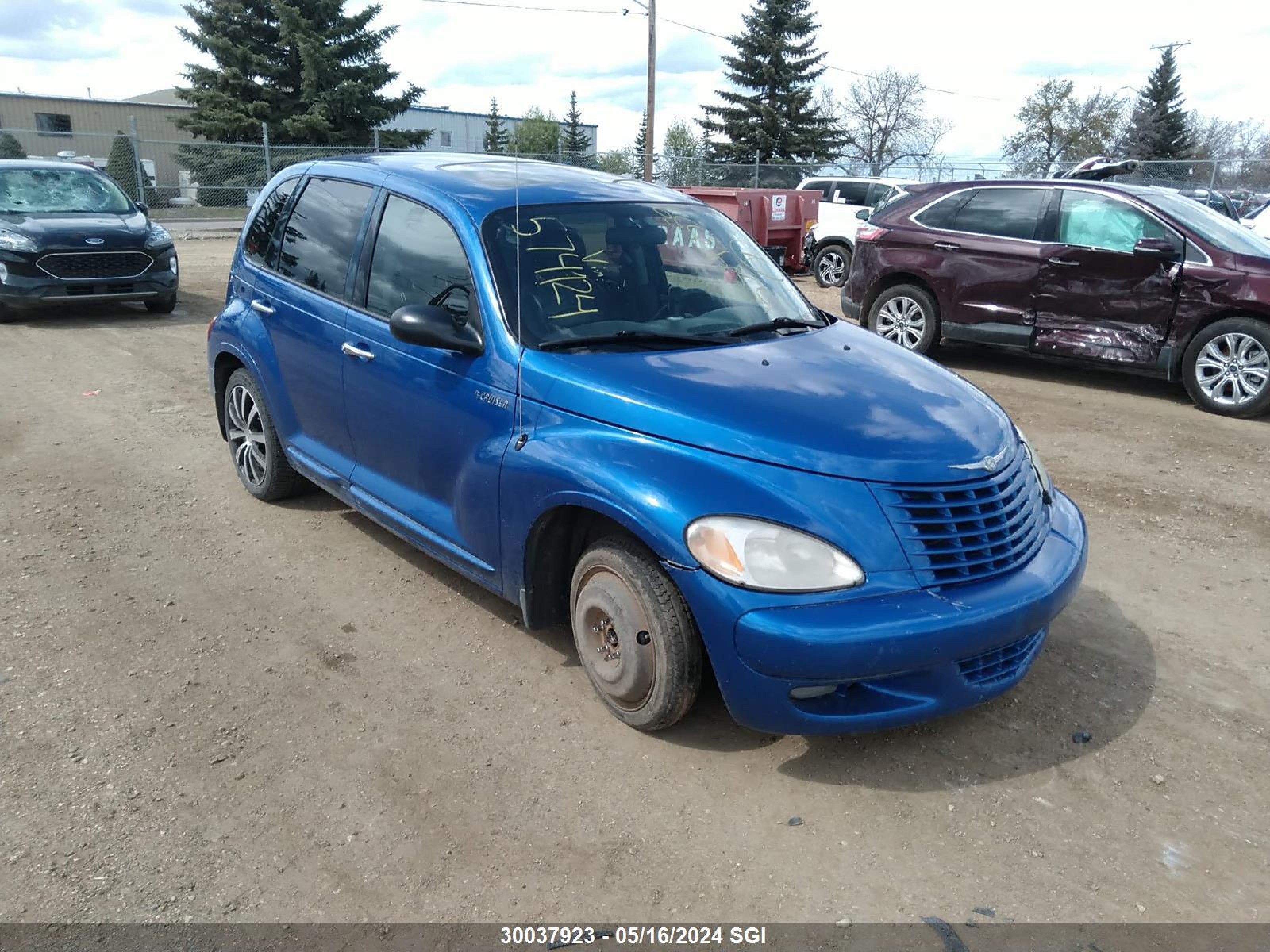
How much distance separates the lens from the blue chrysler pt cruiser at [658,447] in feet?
9.55

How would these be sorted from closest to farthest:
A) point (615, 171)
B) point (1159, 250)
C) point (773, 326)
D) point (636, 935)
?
point (636, 935) < point (773, 326) < point (1159, 250) < point (615, 171)

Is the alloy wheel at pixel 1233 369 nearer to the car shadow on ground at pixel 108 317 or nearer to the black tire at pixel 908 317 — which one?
the black tire at pixel 908 317

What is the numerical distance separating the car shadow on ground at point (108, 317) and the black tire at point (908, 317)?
24.9ft

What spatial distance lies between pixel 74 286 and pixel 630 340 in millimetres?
9401

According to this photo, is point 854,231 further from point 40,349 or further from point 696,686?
point 696,686

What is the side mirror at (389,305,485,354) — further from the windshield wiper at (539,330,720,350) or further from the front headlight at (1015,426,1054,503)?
the front headlight at (1015,426,1054,503)

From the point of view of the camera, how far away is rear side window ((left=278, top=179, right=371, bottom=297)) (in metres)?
4.48

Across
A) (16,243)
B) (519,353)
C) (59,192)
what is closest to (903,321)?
(519,353)

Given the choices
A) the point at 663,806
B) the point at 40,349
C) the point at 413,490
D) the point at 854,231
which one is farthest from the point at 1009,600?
the point at 854,231

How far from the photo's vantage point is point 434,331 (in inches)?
143

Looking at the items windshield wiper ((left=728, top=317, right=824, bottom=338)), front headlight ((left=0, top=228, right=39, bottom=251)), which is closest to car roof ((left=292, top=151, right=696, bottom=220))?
windshield wiper ((left=728, top=317, right=824, bottom=338))

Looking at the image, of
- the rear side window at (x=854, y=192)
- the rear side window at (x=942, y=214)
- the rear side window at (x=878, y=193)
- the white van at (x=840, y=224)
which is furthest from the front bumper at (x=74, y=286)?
the rear side window at (x=878, y=193)

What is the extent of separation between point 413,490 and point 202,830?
1.58 meters

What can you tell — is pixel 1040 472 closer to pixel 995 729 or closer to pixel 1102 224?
pixel 995 729
